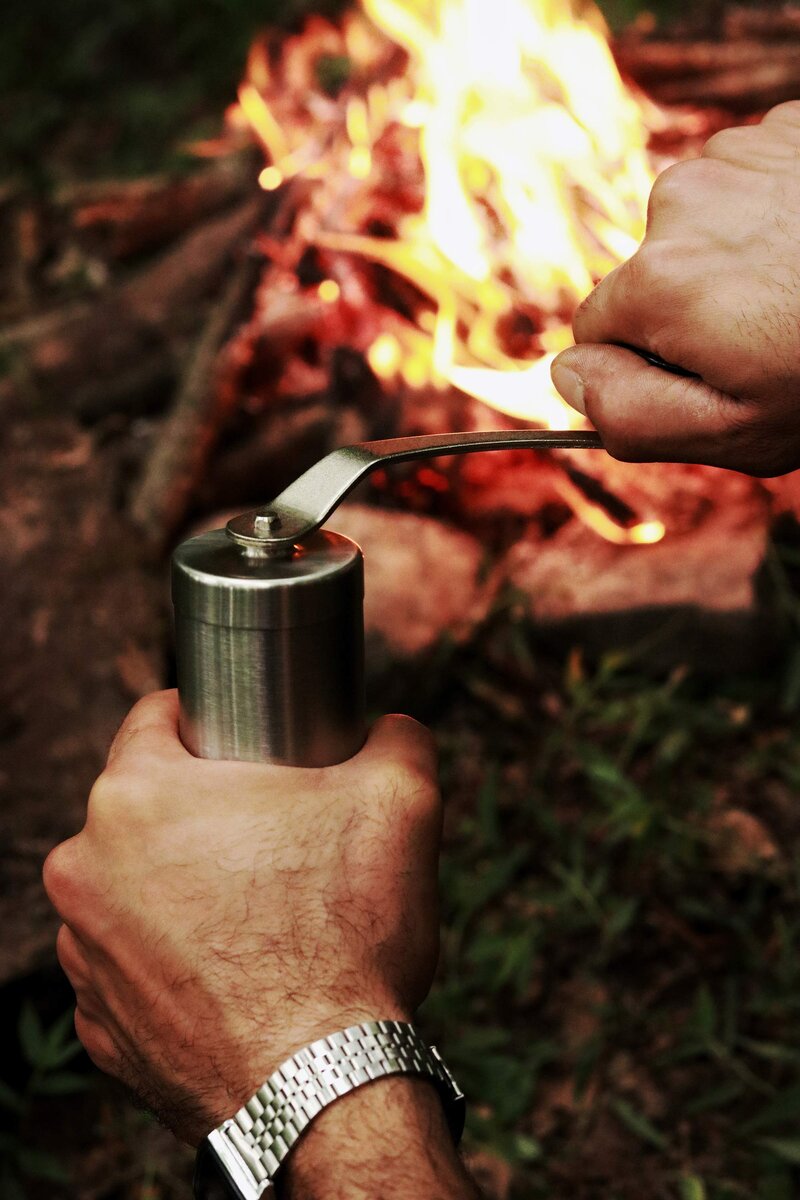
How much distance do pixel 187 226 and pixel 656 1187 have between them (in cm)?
332

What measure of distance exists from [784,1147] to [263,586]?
1.42m

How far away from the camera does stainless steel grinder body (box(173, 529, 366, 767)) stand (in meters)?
0.85

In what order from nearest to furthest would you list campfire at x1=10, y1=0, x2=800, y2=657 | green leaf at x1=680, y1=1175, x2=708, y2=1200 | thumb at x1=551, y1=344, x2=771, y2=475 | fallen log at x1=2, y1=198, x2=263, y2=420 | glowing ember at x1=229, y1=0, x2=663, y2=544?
thumb at x1=551, y1=344, x2=771, y2=475
green leaf at x1=680, y1=1175, x2=708, y2=1200
campfire at x1=10, y1=0, x2=800, y2=657
glowing ember at x1=229, y1=0, x2=663, y2=544
fallen log at x1=2, y1=198, x2=263, y2=420

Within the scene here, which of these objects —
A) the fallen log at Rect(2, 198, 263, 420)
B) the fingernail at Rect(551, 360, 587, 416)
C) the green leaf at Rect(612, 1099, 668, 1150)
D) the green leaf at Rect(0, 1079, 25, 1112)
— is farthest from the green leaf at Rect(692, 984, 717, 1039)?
the fallen log at Rect(2, 198, 263, 420)

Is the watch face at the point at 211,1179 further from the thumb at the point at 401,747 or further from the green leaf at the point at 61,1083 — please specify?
the green leaf at the point at 61,1083

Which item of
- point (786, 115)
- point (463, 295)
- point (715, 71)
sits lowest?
point (463, 295)

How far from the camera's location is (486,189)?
2.73m

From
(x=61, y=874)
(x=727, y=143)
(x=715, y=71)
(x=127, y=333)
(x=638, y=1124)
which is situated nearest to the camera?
(x=61, y=874)

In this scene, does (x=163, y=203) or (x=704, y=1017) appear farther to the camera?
(x=163, y=203)

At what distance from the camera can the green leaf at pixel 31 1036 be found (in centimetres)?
172

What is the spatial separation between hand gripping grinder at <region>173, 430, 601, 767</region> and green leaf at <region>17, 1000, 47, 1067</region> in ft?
3.41

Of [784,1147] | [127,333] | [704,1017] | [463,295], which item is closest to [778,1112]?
[784,1147]

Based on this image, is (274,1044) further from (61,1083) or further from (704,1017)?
(704,1017)

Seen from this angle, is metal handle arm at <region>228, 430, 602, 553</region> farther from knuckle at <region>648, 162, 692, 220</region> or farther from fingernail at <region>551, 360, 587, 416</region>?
knuckle at <region>648, 162, 692, 220</region>
